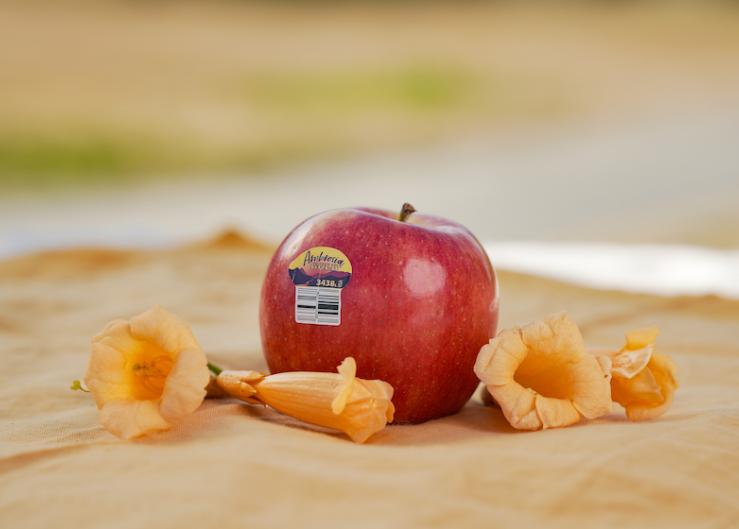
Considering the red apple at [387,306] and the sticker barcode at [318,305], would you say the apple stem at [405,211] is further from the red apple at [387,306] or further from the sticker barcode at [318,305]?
the sticker barcode at [318,305]

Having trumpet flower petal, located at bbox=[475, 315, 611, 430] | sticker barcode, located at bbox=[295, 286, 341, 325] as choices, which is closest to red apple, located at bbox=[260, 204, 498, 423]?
sticker barcode, located at bbox=[295, 286, 341, 325]

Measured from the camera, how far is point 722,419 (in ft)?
4.96

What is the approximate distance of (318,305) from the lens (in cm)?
157

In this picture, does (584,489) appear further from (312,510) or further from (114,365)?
(114,365)

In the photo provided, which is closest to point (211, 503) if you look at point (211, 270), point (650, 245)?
point (211, 270)

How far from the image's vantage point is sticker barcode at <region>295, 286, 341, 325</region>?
5.10 ft

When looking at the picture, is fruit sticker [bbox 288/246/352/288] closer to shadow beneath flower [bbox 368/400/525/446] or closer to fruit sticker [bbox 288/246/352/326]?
fruit sticker [bbox 288/246/352/326]

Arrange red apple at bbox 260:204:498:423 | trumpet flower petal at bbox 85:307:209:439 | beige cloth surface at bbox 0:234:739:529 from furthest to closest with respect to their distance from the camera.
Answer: red apple at bbox 260:204:498:423
trumpet flower petal at bbox 85:307:209:439
beige cloth surface at bbox 0:234:739:529

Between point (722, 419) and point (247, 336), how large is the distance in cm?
128

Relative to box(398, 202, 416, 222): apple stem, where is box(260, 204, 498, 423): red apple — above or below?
below

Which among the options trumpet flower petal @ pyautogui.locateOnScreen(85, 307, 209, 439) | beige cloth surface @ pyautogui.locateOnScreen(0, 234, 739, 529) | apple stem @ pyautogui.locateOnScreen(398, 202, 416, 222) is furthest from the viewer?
apple stem @ pyautogui.locateOnScreen(398, 202, 416, 222)

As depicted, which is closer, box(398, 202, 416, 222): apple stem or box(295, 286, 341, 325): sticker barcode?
box(295, 286, 341, 325): sticker barcode

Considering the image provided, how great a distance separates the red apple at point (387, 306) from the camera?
1.55 m

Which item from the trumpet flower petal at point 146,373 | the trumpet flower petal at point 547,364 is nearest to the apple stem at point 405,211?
the trumpet flower petal at point 547,364
